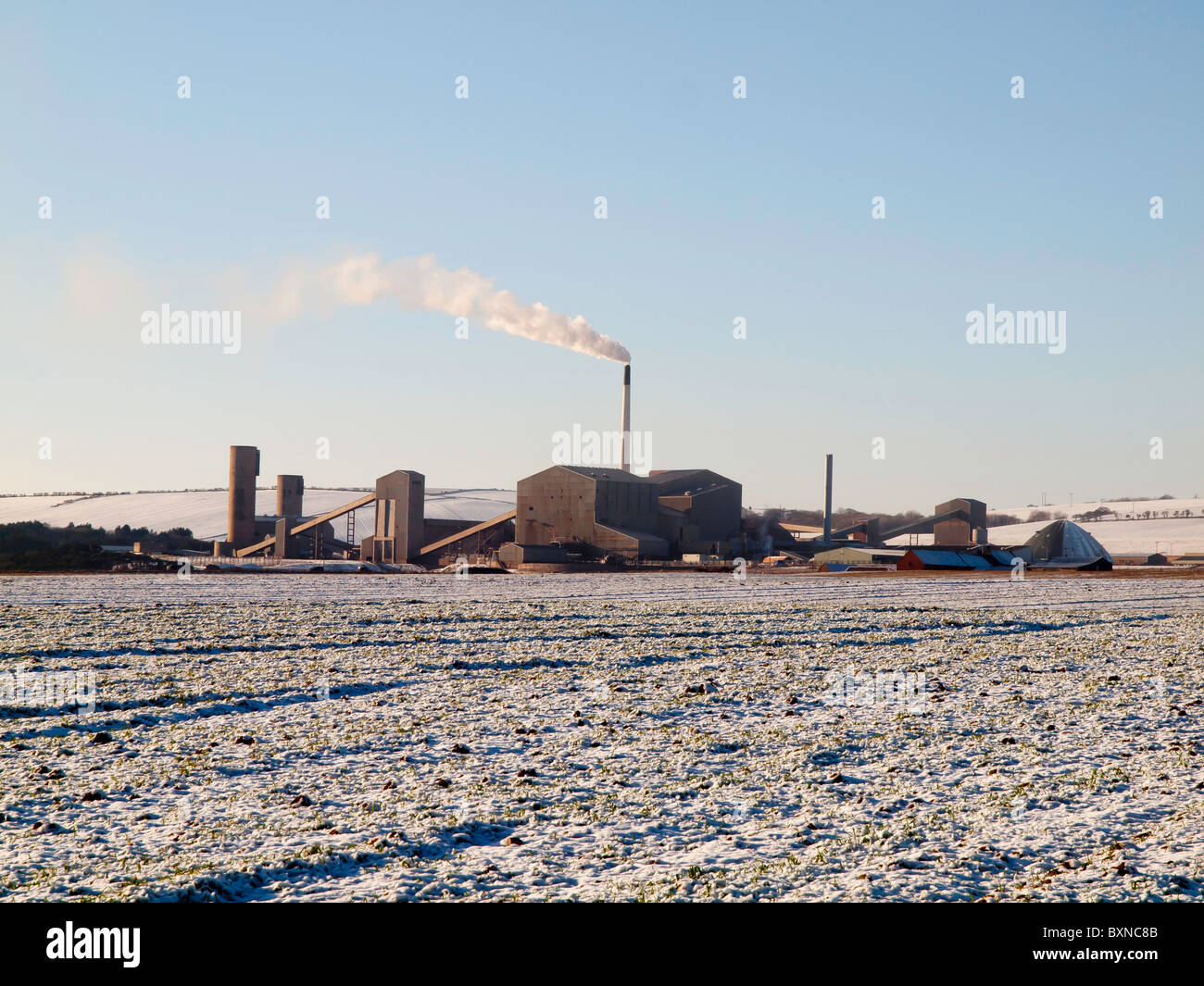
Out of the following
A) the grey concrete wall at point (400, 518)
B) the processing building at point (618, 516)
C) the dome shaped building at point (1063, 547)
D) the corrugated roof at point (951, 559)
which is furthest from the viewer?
the processing building at point (618, 516)

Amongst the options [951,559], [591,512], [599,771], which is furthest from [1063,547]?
[599,771]

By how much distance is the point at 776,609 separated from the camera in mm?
35844

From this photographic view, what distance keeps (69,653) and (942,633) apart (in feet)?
67.6

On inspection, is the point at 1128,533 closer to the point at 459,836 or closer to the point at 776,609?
the point at 776,609

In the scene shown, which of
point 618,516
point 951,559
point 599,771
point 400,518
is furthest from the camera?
point 618,516

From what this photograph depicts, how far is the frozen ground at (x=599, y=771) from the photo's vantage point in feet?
25.4

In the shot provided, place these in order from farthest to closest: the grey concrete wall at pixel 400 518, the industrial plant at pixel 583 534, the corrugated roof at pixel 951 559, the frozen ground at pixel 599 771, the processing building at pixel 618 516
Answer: the processing building at pixel 618 516 → the grey concrete wall at pixel 400 518 → the industrial plant at pixel 583 534 → the corrugated roof at pixel 951 559 → the frozen ground at pixel 599 771

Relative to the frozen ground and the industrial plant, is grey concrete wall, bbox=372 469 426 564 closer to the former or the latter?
the industrial plant

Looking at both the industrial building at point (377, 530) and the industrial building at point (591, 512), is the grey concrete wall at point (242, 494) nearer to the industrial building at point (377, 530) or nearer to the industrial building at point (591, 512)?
the industrial building at point (377, 530)

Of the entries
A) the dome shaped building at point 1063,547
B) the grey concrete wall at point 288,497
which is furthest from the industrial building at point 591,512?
the dome shaped building at point 1063,547

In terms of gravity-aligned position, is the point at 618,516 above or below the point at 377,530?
above

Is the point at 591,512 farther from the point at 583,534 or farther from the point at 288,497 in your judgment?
A: the point at 288,497

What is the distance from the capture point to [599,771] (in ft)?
36.3
